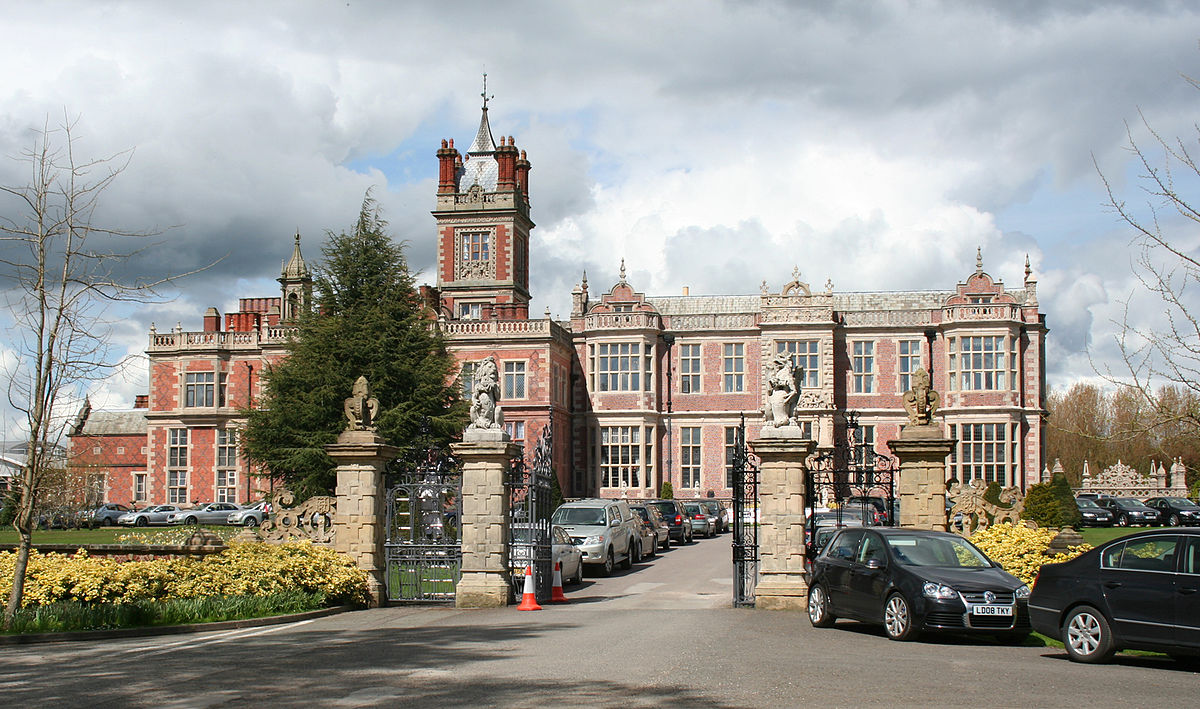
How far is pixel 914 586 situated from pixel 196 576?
9.82m

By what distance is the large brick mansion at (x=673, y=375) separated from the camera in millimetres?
52312

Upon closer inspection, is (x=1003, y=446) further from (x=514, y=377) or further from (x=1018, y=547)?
(x=1018, y=547)

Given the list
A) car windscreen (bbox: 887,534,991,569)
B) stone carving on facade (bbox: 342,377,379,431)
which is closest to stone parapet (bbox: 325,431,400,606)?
stone carving on facade (bbox: 342,377,379,431)

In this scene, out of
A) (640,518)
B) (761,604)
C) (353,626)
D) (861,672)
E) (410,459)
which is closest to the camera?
(861,672)

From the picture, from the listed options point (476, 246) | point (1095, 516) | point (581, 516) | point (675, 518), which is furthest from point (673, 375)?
point (581, 516)

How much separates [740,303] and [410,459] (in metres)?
35.1

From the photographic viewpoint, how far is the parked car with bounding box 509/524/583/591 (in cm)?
1883

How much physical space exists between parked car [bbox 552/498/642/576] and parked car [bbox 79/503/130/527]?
31072 millimetres

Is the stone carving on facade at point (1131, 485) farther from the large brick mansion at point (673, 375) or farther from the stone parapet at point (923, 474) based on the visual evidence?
the stone parapet at point (923, 474)

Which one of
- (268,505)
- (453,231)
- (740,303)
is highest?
(453,231)

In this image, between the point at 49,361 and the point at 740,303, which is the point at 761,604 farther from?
the point at 740,303

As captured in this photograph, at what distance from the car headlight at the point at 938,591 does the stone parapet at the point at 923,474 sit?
446 centimetres

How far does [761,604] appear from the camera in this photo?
57.0 feet

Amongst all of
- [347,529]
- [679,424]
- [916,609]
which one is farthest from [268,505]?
[916,609]
